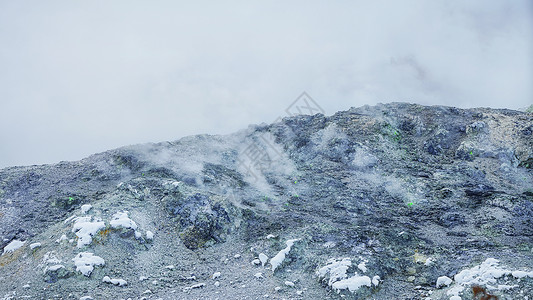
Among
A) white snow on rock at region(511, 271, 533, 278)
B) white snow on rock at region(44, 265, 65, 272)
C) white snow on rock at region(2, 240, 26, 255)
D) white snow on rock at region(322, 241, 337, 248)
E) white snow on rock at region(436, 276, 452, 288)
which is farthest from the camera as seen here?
white snow on rock at region(2, 240, 26, 255)

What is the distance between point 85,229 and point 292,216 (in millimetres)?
13248

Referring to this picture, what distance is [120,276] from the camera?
1864cm

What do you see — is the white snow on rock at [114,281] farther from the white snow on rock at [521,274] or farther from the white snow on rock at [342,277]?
the white snow on rock at [521,274]

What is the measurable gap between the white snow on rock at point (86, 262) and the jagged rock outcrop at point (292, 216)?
7 centimetres

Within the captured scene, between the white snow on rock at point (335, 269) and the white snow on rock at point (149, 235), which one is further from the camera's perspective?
the white snow on rock at point (149, 235)

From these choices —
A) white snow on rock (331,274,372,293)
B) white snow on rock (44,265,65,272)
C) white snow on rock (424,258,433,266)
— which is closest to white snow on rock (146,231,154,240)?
white snow on rock (44,265,65,272)

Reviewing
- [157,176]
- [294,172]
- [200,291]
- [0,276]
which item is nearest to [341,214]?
[294,172]

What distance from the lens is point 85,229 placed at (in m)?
20.4

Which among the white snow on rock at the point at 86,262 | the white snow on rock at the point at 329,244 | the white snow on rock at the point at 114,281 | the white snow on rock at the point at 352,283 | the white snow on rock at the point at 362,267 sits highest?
the white snow on rock at the point at 86,262

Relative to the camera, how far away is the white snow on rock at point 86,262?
59.7 feet

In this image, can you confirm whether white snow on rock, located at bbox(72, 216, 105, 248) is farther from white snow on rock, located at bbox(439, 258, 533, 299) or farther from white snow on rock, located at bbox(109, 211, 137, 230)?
white snow on rock, located at bbox(439, 258, 533, 299)

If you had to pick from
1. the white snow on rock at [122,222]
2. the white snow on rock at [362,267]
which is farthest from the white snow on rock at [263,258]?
the white snow on rock at [122,222]

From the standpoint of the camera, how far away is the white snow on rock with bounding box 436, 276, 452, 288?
53.8 ft

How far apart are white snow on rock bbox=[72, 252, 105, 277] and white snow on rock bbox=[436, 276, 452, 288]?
17.2 metres
